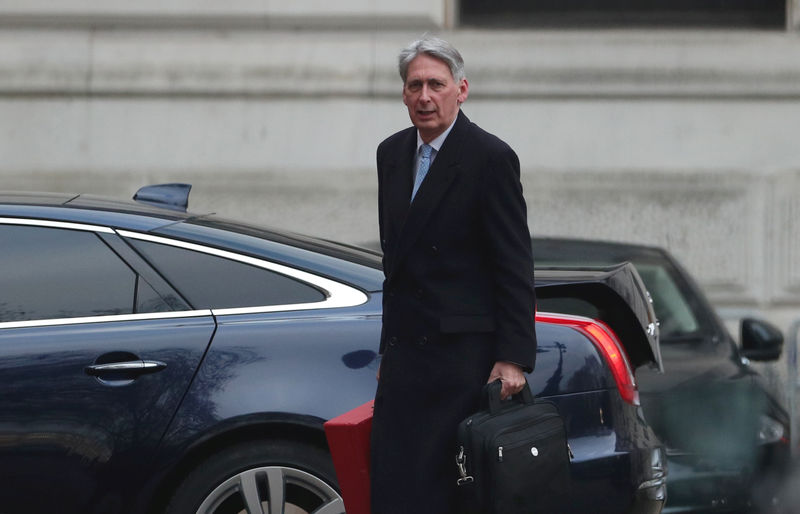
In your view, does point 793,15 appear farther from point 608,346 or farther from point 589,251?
point 608,346

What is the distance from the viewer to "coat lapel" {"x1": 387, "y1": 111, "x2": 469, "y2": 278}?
3.50 metres

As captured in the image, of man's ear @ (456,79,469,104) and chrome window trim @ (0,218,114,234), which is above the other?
man's ear @ (456,79,469,104)

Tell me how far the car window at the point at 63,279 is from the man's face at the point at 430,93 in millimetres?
1212

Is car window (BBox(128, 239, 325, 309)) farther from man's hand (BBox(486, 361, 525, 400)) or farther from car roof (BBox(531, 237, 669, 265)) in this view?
car roof (BBox(531, 237, 669, 265))

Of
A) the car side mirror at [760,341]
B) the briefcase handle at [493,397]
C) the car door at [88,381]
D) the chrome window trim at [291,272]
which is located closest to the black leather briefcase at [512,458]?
the briefcase handle at [493,397]

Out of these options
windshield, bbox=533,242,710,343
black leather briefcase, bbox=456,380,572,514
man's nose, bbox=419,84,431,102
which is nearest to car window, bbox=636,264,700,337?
windshield, bbox=533,242,710,343

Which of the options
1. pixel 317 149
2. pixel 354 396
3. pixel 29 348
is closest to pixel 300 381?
pixel 354 396

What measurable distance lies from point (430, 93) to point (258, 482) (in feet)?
4.53

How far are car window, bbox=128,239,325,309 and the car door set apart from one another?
0.05m

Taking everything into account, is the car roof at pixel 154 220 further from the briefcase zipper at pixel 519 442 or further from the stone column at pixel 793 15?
the stone column at pixel 793 15

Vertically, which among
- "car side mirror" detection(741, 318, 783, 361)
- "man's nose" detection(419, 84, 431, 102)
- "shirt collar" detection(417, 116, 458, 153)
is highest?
"man's nose" detection(419, 84, 431, 102)

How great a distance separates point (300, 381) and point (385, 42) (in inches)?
250

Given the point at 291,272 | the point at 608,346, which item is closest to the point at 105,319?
the point at 291,272

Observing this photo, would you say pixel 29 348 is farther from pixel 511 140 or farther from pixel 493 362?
pixel 511 140
